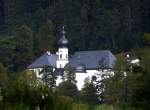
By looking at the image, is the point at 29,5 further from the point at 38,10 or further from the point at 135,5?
the point at 135,5

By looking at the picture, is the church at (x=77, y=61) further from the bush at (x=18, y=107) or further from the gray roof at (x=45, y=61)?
the bush at (x=18, y=107)

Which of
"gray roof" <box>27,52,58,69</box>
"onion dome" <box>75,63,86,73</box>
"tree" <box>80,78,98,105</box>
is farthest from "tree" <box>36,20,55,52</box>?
"tree" <box>80,78,98,105</box>

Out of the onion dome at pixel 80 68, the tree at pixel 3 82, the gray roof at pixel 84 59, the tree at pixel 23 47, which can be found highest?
the tree at pixel 23 47

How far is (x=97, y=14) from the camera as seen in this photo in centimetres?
9056

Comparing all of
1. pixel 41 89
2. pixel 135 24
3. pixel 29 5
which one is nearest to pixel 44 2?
pixel 29 5

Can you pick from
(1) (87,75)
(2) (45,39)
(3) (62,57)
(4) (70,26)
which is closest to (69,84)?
(1) (87,75)

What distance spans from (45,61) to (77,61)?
3.53 m

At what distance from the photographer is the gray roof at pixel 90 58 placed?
253ft

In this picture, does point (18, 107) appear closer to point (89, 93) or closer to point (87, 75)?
point (89, 93)

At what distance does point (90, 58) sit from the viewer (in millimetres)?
78938

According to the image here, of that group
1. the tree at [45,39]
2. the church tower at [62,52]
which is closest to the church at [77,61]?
the church tower at [62,52]

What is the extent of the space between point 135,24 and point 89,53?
11169mm

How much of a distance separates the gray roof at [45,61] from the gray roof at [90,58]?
6.83 feet

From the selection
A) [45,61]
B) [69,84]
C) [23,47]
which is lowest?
[69,84]
